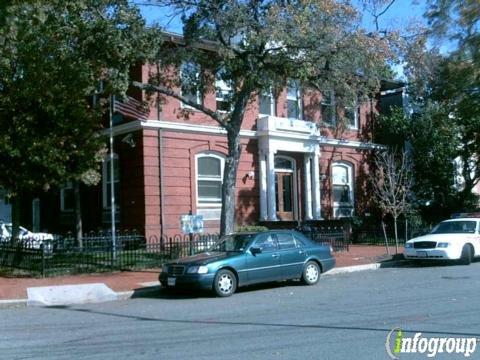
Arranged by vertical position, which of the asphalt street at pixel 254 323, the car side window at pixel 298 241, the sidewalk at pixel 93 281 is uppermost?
the car side window at pixel 298 241

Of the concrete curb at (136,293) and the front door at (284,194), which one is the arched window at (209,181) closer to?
the front door at (284,194)

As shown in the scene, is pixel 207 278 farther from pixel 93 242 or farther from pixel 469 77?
pixel 469 77

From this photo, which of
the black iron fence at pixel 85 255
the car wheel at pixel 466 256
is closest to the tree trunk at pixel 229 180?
the black iron fence at pixel 85 255

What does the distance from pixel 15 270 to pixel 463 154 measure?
22.0 m

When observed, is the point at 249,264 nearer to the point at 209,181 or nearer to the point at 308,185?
the point at 209,181

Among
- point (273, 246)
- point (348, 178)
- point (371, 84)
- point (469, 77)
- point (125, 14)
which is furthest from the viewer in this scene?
point (348, 178)

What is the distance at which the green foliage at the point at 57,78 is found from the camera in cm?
1565

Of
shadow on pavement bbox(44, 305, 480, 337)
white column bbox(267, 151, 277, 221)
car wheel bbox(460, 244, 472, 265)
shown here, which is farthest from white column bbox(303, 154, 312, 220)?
shadow on pavement bbox(44, 305, 480, 337)

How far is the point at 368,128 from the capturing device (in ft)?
102

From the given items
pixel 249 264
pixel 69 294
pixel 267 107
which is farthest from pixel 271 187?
pixel 69 294

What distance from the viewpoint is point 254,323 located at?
939 cm

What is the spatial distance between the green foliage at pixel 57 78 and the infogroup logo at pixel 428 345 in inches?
412

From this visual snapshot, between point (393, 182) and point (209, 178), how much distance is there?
23.9ft

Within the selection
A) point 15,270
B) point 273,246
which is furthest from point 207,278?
point 15,270
